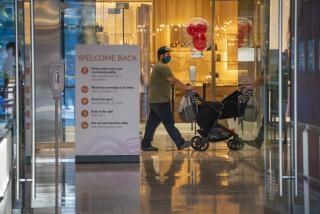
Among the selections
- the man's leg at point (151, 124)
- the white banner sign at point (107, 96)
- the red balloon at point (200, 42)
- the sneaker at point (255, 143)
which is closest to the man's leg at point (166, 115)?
the man's leg at point (151, 124)

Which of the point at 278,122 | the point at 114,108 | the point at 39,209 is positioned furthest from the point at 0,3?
the point at 114,108

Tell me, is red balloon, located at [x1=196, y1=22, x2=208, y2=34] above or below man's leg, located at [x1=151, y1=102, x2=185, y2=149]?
above

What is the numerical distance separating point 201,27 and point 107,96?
6975 mm

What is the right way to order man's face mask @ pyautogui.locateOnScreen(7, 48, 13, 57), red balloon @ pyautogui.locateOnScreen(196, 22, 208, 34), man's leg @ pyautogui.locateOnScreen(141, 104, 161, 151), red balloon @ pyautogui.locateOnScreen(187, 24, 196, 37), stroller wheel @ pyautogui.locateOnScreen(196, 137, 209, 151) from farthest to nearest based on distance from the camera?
red balloon @ pyautogui.locateOnScreen(187, 24, 196, 37), red balloon @ pyautogui.locateOnScreen(196, 22, 208, 34), stroller wheel @ pyautogui.locateOnScreen(196, 137, 209, 151), man's leg @ pyautogui.locateOnScreen(141, 104, 161, 151), man's face mask @ pyautogui.locateOnScreen(7, 48, 13, 57)

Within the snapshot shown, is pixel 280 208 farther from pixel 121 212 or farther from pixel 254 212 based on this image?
pixel 121 212

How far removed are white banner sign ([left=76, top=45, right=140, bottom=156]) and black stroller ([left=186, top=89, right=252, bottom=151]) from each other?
211 centimetres

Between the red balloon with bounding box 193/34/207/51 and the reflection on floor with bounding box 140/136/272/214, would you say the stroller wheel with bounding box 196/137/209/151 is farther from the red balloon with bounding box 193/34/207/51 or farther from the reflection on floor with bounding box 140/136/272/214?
the red balloon with bounding box 193/34/207/51

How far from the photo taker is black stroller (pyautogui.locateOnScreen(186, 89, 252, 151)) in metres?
12.7

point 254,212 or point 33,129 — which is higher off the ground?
point 33,129

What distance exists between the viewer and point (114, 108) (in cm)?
1100

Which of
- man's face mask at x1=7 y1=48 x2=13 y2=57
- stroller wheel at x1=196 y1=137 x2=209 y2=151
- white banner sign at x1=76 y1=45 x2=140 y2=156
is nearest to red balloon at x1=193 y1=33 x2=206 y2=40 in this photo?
stroller wheel at x1=196 y1=137 x2=209 y2=151

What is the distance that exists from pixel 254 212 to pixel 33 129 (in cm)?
248

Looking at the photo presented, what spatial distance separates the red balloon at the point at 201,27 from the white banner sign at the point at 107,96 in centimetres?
665

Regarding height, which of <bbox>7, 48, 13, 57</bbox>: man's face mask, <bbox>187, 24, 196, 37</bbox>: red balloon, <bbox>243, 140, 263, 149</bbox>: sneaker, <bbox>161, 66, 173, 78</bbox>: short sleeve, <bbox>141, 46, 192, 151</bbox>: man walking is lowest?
<bbox>243, 140, 263, 149</bbox>: sneaker
